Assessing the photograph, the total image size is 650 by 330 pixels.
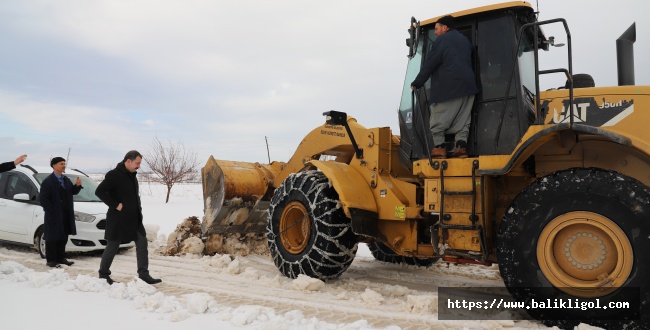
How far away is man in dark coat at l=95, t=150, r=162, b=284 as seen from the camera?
562 cm

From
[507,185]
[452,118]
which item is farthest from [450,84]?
[507,185]

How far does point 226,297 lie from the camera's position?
16.3 feet

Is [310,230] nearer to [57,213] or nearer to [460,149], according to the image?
[460,149]

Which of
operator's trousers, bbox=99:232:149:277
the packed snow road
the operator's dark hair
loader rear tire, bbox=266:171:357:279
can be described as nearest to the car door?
the packed snow road

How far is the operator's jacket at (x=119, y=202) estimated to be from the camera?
18.5 feet

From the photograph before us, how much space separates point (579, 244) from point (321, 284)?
8.98ft

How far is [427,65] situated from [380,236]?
2035mm

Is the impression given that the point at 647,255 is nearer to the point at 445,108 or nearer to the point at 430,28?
the point at 445,108

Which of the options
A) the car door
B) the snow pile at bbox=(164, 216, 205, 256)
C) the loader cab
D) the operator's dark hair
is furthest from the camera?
the car door

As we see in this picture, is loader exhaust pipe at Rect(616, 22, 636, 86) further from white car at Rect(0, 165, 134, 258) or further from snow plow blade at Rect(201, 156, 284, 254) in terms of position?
white car at Rect(0, 165, 134, 258)

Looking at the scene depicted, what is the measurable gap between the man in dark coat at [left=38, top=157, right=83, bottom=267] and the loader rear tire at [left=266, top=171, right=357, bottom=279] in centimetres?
324

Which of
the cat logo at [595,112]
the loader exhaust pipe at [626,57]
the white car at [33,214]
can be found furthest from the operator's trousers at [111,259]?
the loader exhaust pipe at [626,57]

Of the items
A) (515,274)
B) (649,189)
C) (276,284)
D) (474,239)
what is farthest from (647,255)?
(276,284)

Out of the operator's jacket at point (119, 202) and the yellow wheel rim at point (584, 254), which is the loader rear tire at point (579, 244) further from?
the operator's jacket at point (119, 202)
